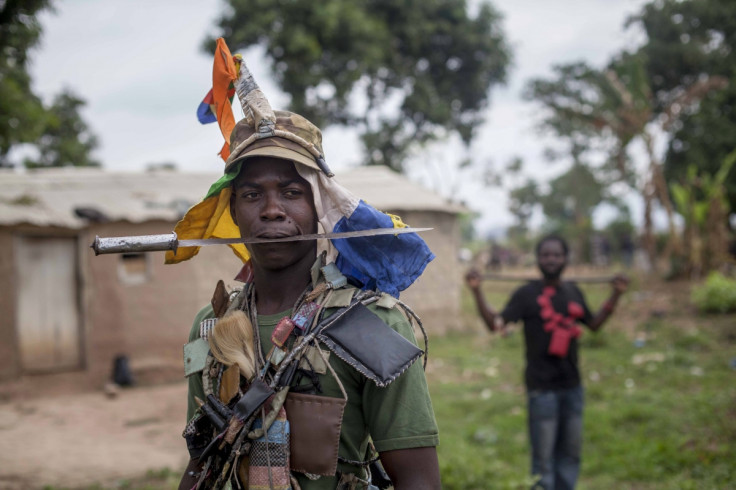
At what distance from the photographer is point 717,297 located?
11.0m

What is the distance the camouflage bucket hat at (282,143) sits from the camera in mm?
1749

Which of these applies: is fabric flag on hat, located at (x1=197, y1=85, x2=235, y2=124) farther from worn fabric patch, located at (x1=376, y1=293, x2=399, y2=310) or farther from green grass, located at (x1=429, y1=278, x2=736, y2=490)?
green grass, located at (x1=429, y1=278, x2=736, y2=490)

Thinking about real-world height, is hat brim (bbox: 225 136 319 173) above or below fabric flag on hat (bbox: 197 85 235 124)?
below

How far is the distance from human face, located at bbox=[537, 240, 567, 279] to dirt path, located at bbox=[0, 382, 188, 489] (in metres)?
3.88

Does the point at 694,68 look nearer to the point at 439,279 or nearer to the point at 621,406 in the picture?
the point at 439,279

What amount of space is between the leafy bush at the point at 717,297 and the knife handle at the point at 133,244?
11450mm

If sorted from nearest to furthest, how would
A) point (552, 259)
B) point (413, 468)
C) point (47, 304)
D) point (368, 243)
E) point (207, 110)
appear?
point (413, 468) < point (368, 243) < point (207, 110) < point (552, 259) < point (47, 304)

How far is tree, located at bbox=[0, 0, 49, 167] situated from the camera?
6102 millimetres

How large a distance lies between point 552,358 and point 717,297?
840 centimetres

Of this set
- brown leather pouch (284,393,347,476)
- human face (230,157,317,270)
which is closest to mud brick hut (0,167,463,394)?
human face (230,157,317,270)

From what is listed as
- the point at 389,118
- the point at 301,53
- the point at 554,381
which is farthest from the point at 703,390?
the point at 389,118

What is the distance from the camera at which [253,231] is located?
1.80 metres

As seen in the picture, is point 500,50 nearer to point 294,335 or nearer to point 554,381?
point 554,381

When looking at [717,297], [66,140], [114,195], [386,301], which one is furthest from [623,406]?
[66,140]
